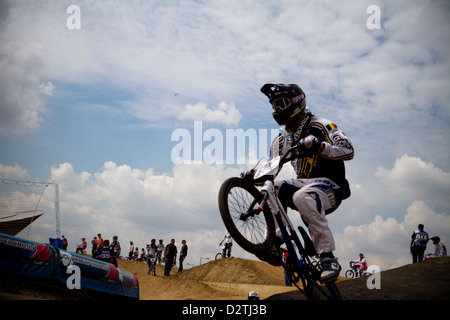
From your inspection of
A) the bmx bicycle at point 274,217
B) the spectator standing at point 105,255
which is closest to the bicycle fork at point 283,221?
the bmx bicycle at point 274,217

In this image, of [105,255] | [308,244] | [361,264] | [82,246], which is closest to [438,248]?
[361,264]

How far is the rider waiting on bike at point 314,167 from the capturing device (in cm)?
408

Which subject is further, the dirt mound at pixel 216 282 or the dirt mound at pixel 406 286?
the dirt mound at pixel 216 282

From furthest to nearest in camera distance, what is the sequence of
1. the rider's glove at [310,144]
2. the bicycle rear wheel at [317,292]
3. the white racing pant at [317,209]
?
the bicycle rear wheel at [317,292] < the white racing pant at [317,209] < the rider's glove at [310,144]

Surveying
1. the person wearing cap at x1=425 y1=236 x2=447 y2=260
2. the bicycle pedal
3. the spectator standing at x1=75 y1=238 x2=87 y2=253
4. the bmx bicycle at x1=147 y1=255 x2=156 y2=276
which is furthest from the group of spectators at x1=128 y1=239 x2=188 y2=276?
the bicycle pedal

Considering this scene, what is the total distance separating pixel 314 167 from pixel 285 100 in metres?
0.99

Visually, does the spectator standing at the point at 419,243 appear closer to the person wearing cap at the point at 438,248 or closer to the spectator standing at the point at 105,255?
the person wearing cap at the point at 438,248

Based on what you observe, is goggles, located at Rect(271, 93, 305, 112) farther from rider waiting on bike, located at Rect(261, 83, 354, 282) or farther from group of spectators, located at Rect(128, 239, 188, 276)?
group of spectators, located at Rect(128, 239, 188, 276)

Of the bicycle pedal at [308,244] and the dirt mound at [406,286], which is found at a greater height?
the bicycle pedal at [308,244]

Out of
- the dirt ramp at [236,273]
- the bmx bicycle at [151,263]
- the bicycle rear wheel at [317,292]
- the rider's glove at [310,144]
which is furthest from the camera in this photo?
the bmx bicycle at [151,263]

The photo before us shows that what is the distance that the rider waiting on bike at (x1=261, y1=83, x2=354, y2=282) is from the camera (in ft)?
13.4
